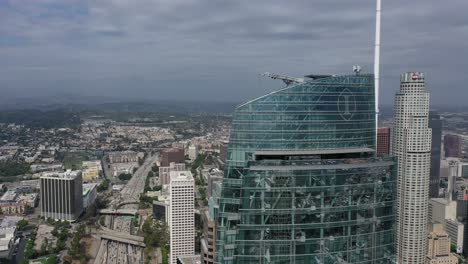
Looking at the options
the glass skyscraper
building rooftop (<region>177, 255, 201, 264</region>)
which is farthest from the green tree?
the glass skyscraper

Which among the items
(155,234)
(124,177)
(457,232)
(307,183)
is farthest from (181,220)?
(124,177)

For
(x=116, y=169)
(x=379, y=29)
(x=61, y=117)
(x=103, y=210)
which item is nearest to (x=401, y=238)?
(x=379, y=29)

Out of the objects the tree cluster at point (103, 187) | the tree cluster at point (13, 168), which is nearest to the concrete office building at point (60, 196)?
the tree cluster at point (103, 187)

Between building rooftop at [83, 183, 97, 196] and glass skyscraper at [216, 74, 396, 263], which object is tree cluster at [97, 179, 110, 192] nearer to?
building rooftop at [83, 183, 97, 196]

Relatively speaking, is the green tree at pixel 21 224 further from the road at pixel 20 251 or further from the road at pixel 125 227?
the road at pixel 125 227

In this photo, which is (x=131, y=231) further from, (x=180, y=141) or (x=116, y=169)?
(x=180, y=141)
